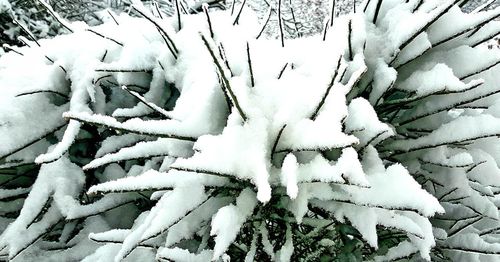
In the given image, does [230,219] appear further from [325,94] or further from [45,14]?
[45,14]

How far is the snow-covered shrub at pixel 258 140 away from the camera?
976 mm

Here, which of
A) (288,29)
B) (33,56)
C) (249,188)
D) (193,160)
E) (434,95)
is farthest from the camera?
(288,29)

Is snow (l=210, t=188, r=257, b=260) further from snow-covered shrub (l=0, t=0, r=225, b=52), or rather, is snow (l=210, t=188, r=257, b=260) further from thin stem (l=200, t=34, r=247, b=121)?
snow-covered shrub (l=0, t=0, r=225, b=52)

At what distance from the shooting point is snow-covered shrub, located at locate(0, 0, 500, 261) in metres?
0.98

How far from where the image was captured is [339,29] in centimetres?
126

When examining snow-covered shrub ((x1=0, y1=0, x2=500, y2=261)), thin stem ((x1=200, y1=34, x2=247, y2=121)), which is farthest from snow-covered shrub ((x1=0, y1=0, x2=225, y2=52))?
thin stem ((x1=200, y1=34, x2=247, y2=121))

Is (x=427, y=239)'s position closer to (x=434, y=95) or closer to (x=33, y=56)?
(x=434, y=95)

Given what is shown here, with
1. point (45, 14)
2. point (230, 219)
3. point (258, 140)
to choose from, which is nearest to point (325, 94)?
point (258, 140)

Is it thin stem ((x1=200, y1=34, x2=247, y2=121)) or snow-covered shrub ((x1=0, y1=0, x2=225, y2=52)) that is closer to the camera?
thin stem ((x1=200, y1=34, x2=247, y2=121))

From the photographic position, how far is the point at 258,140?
976 mm

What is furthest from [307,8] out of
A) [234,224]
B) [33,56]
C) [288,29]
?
[234,224]

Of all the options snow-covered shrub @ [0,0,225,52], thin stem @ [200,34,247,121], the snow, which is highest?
thin stem @ [200,34,247,121]

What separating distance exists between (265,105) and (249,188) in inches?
7.1

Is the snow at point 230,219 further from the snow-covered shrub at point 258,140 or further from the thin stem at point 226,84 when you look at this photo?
the thin stem at point 226,84
